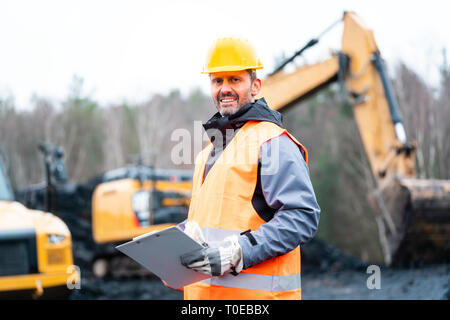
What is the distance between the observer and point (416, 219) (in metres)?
8.48

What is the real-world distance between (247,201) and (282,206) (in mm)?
154

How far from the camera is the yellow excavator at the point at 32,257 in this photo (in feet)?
19.0

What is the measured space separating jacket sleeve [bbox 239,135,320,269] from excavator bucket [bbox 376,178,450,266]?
22.2ft

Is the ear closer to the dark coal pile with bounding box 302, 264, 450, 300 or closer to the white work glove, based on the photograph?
the white work glove

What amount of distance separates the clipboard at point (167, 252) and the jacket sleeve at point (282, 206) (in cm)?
22

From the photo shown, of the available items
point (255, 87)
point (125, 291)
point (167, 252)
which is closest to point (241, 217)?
point (167, 252)

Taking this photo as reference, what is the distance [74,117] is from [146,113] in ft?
15.1

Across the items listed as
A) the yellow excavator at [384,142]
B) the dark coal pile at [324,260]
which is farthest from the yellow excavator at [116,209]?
the yellow excavator at [384,142]

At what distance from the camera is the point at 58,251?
6277 mm

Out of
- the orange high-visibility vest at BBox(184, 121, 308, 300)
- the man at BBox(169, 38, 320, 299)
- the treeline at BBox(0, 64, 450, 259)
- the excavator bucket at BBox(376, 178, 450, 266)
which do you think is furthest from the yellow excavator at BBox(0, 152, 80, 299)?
the treeline at BBox(0, 64, 450, 259)

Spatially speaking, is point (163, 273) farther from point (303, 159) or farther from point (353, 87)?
point (353, 87)

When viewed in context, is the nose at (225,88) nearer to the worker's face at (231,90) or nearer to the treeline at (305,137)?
the worker's face at (231,90)

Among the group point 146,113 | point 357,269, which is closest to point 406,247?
point 357,269

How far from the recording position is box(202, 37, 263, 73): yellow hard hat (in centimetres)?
235
